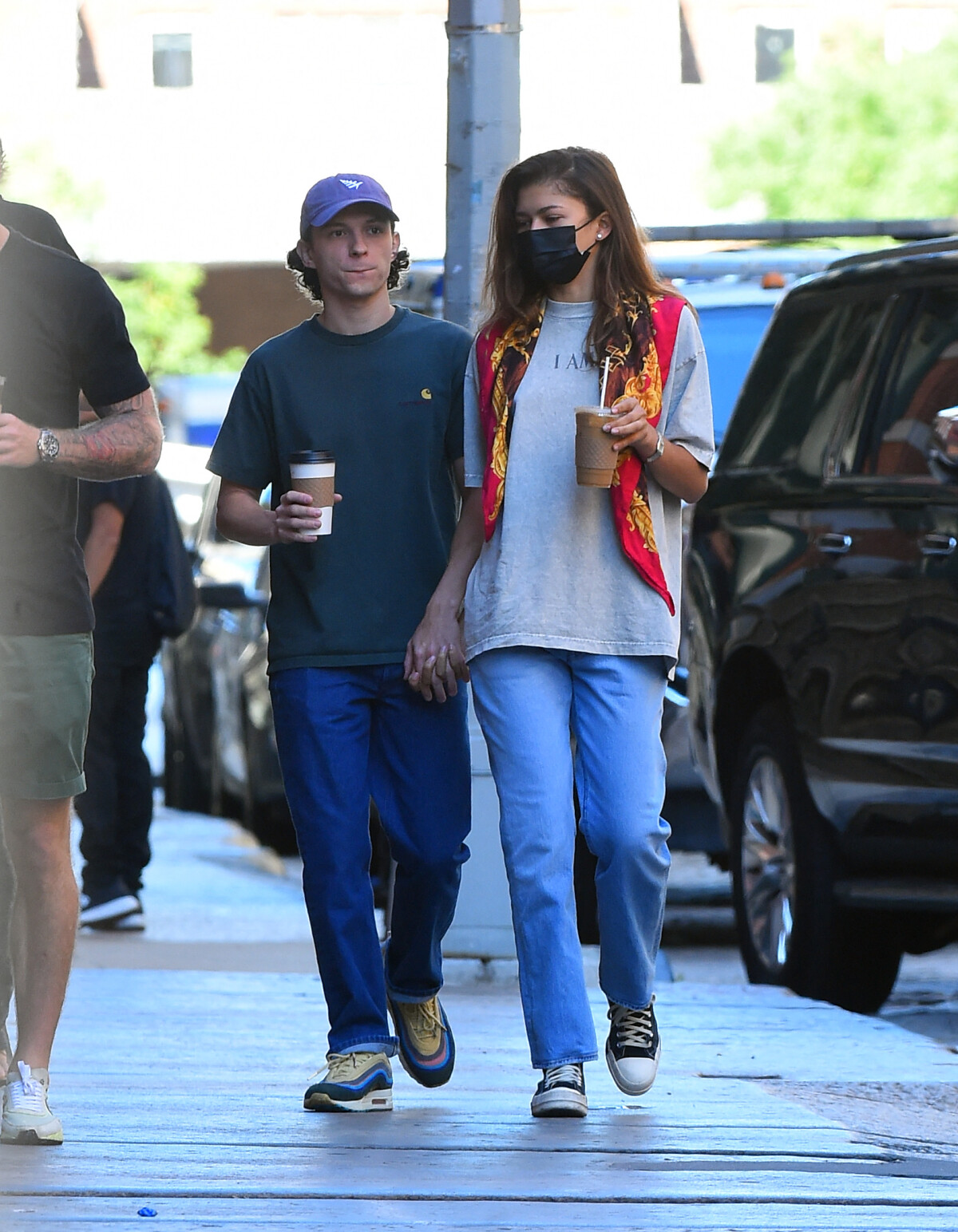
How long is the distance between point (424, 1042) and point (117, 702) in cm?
436

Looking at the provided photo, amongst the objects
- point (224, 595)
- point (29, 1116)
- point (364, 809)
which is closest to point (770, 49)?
point (224, 595)

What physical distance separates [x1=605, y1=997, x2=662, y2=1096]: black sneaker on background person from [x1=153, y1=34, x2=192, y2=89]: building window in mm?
43412

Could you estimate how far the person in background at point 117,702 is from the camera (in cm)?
930

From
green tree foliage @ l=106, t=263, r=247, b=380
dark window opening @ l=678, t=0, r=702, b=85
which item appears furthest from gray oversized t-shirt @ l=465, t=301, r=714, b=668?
dark window opening @ l=678, t=0, r=702, b=85

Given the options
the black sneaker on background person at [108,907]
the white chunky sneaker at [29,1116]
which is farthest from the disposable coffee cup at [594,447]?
the black sneaker on background person at [108,907]

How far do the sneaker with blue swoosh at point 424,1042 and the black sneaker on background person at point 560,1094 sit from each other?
362 mm

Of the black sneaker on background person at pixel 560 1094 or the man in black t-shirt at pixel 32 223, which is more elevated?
the man in black t-shirt at pixel 32 223

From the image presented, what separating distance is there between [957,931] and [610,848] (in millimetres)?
2807

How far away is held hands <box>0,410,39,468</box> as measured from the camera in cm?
458

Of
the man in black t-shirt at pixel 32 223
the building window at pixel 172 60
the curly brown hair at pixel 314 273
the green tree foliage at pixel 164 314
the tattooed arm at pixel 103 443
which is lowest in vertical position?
the green tree foliage at pixel 164 314

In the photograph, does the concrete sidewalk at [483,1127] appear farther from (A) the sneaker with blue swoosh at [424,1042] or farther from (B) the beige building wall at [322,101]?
(B) the beige building wall at [322,101]

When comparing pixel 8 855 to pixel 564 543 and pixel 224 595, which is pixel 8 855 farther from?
pixel 224 595

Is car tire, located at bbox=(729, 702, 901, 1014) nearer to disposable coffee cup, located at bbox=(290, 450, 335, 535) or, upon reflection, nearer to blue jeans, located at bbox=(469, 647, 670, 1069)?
blue jeans, located at bbox=(469, 647, 670, 1069)

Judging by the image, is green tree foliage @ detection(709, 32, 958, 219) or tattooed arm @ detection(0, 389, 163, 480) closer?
tattooed arm @ detection(0, 389, 163, 480)
